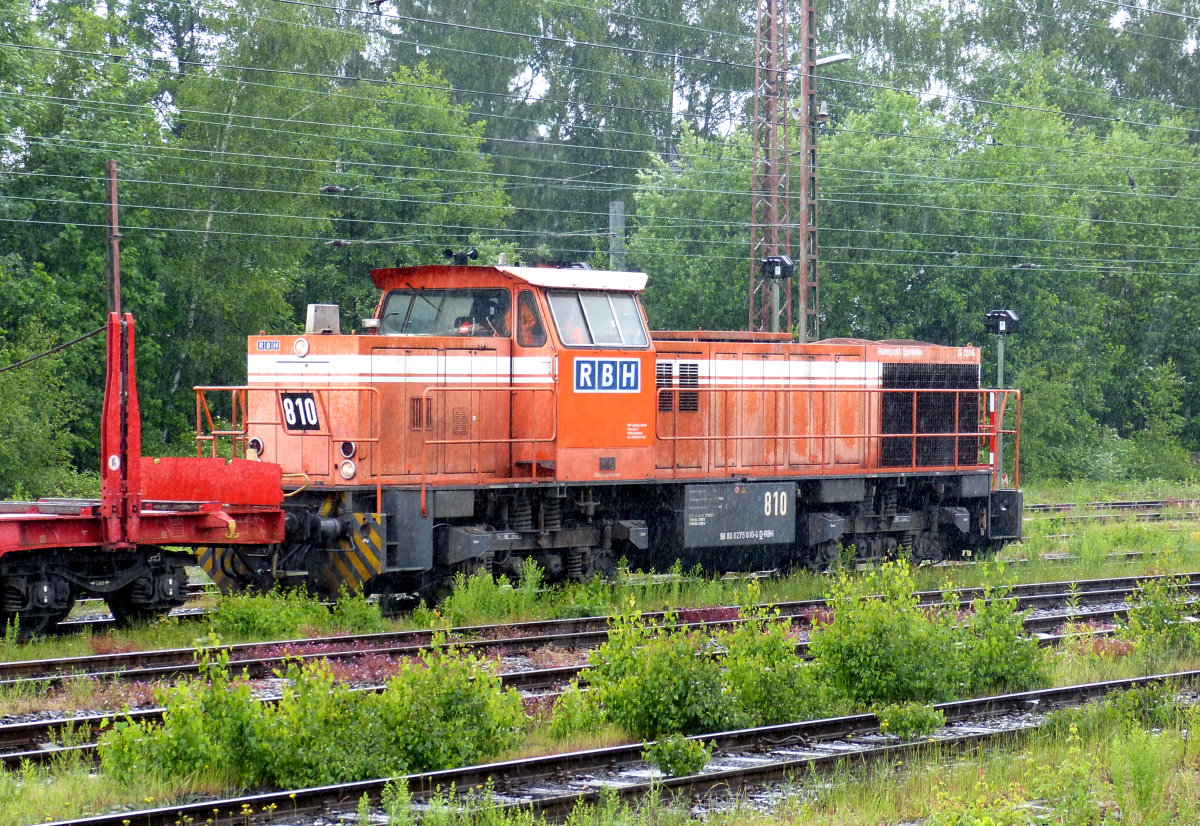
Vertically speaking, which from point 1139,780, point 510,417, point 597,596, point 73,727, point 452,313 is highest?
point 452,313

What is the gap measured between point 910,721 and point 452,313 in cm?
754

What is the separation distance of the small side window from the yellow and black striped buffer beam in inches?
99.7

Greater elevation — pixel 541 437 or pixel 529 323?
pixel 529 323

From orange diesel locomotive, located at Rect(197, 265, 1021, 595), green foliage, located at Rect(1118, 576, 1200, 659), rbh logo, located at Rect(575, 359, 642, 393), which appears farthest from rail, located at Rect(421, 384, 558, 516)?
green foliage, located at Rect(1118, 576, 1200, 659)

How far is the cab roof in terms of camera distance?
14.0m

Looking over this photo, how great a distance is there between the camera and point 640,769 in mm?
8133

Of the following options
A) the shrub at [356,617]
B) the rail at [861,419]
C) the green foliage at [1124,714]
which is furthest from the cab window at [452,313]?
the green foliage at [1124,714]

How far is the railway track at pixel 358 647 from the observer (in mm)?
10156

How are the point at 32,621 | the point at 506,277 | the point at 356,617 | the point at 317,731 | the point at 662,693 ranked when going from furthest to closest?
the point at 506,277 → the point at 356,617 → the point at 32,621 → the point at 662,693 → the point at 317,731

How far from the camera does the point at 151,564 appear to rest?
39.0 feet

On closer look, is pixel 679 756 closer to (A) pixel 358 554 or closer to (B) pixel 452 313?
(A) pixel 358 554

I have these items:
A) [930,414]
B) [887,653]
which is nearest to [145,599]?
[887,653]

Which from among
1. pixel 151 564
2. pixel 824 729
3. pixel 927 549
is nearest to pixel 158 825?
pixel 824 729

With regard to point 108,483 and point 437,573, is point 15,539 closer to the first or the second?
point 108,483
